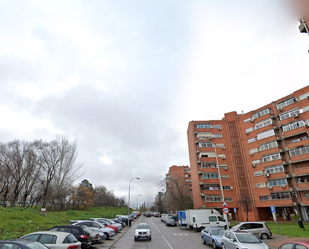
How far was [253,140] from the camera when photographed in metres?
43.3

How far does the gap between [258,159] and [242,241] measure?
1353 inches

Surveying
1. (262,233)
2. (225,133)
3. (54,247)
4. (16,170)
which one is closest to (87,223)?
(54,247)

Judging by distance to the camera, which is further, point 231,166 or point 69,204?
point 69,204

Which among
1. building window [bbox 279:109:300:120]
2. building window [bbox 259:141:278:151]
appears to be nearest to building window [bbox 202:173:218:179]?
building window [bbox 259:141:278:151]

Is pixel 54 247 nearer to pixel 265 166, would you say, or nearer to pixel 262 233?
pixel 262 233

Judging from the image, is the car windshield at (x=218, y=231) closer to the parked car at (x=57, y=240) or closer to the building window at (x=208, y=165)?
the parked car at (x=57, y=240)

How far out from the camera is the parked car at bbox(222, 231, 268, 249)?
1081cm

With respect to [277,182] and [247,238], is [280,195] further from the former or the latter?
[247,238]

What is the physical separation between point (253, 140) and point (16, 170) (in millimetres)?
48951

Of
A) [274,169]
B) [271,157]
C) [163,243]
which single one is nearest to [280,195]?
[274,169]

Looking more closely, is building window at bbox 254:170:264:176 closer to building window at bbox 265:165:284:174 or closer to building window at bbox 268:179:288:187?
building window at bbox 265:165:284:174

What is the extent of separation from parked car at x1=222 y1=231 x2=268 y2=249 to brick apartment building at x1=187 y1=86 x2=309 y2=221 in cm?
1905

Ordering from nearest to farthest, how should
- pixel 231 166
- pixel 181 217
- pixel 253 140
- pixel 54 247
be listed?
1. pixel 54 247
2. pixel 181 217
3. pixel 253 140
4. pixel 231 166

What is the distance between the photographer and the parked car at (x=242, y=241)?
1081 cm
